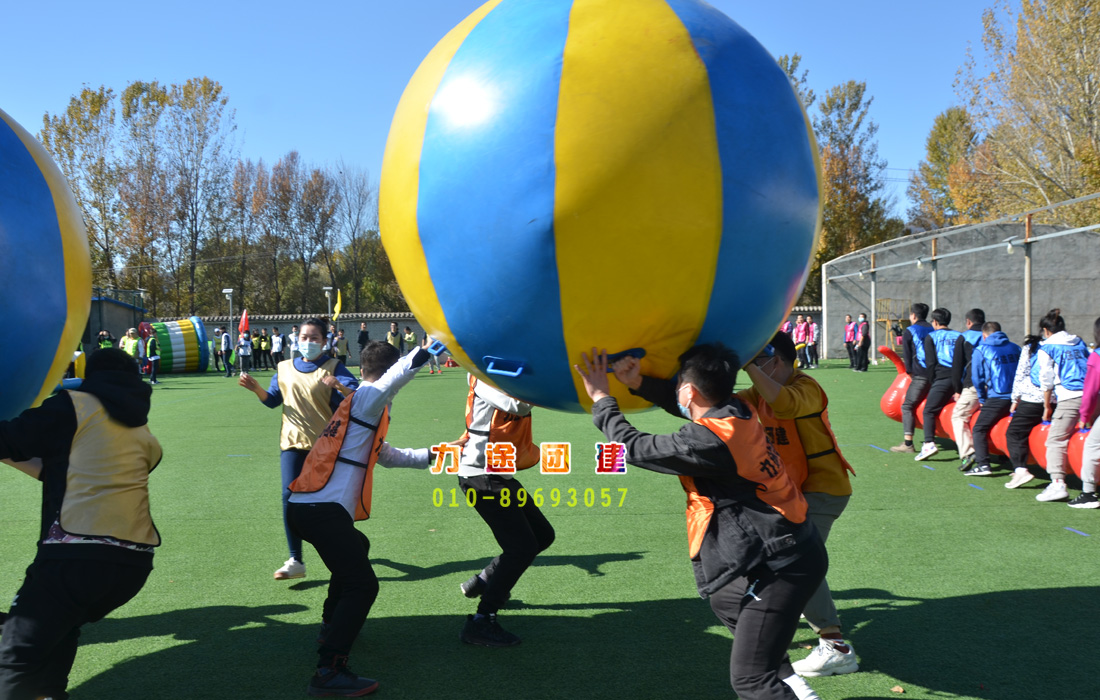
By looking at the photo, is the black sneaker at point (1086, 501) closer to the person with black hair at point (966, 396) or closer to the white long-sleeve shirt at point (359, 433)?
the person with black hair at point (966, 396)

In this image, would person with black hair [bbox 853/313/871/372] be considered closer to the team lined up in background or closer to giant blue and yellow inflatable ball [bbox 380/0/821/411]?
the team lined up in background

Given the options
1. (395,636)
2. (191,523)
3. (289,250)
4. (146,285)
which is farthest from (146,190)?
(395,636)

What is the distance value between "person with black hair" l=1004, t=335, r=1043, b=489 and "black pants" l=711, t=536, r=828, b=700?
621cm

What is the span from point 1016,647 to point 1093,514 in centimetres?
363

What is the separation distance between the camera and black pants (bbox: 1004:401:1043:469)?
816 centimetres

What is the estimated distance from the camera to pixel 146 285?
148 feet

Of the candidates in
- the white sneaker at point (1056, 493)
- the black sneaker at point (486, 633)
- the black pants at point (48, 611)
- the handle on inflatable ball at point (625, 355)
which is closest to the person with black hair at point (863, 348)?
the white sneaker at point (1056, 493)

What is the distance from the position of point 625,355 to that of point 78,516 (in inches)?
96.8

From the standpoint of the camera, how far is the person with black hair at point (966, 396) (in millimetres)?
9172

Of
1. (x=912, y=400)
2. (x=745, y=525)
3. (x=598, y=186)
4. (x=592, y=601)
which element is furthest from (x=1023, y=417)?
(x=598, y=186)

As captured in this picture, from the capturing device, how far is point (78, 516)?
10.8ft

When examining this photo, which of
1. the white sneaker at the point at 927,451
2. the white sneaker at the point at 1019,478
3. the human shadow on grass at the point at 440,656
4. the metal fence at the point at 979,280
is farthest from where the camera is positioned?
the metal fence at the point at 979,280

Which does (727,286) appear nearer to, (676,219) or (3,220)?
(676,219)

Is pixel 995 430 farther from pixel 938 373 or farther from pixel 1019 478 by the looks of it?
pixel 938 373
